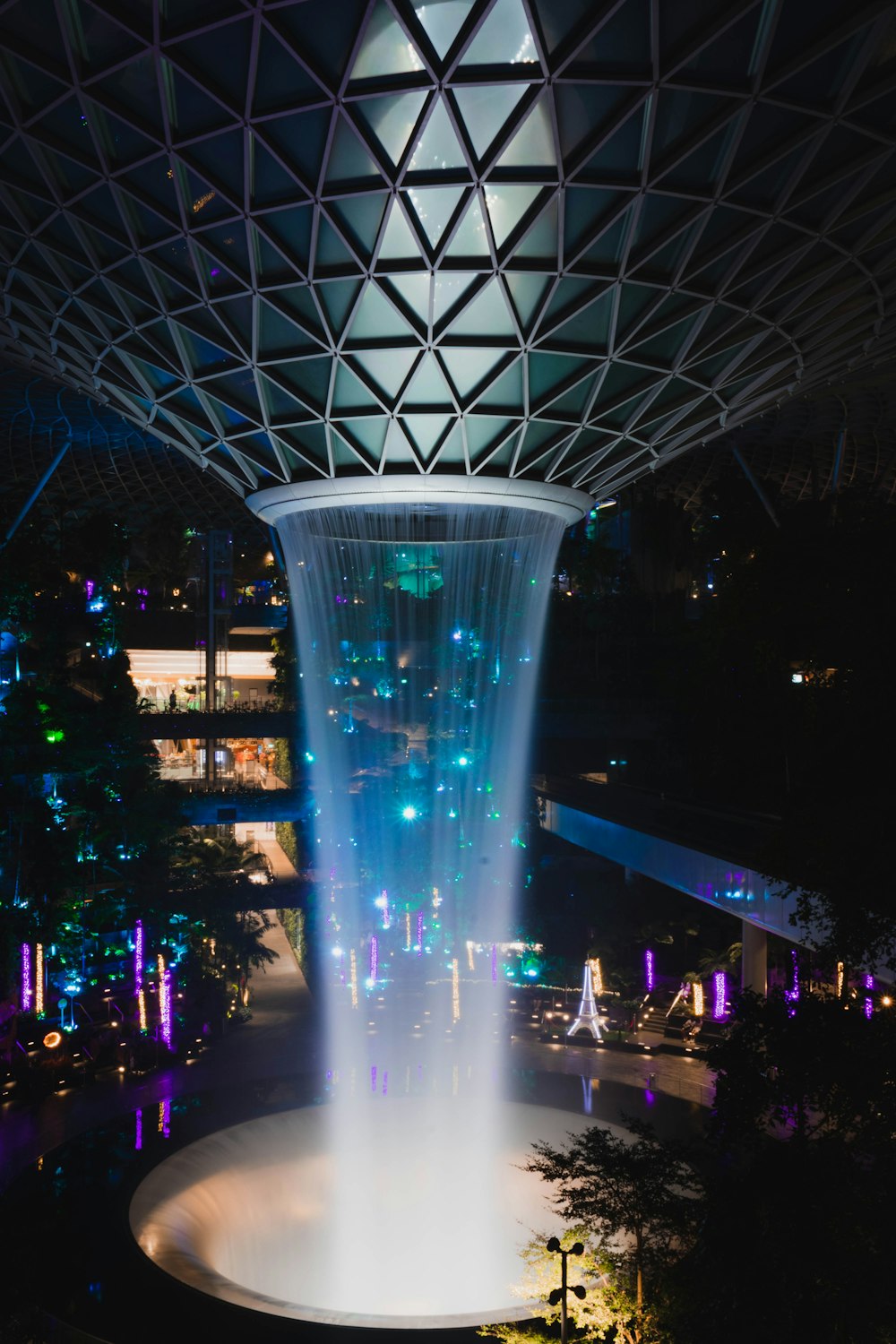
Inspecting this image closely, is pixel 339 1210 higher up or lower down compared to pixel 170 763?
lower down

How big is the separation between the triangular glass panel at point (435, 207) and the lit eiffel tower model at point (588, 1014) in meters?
26.2

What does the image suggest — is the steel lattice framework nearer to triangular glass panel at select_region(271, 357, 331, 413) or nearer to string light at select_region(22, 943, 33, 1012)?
triangular glass panel at select_region(271, 357, 331, 413)

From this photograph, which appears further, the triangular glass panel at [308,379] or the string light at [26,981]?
the string light at [26,981]

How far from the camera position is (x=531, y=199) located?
19.8 m

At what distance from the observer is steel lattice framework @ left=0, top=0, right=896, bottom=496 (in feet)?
53.9

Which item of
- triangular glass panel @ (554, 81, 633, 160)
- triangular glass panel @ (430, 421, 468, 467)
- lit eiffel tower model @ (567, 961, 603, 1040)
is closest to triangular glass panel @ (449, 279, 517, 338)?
triangular glass panel @ (430, 421, 468, 467)

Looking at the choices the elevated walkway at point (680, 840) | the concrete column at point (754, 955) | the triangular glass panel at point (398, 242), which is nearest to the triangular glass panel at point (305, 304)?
the triangular glass panel at point (398, 242)

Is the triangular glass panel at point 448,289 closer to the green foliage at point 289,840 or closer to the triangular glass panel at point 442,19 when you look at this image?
the triangular glass panel at point 442,19

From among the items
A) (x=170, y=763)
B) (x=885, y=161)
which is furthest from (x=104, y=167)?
(x=170, y=763)

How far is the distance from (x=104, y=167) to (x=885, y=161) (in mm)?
15495

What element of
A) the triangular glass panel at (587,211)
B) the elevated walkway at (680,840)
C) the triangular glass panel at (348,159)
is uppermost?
the triangular glass panel at (348,159)

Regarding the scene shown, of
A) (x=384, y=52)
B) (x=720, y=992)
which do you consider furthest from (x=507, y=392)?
(x=720, y=992)

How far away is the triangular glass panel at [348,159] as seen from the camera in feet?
59.7

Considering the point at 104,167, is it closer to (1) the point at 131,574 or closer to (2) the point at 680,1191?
(2) the point at 680,1191
